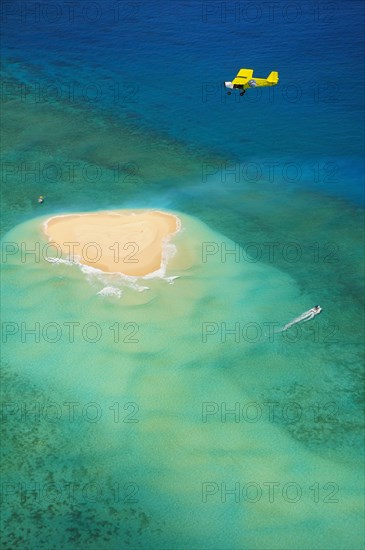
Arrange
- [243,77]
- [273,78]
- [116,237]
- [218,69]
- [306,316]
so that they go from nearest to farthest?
1. [306,316]
2. [116,237]
3. [243,77]
4. [273,78]
5. [218,69]

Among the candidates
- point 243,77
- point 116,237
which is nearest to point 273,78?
point 243,77

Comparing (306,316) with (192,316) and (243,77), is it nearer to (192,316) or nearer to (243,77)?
(192,316)

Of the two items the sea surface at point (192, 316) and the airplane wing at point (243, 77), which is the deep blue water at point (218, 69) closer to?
the sea surface at point (192, 316)

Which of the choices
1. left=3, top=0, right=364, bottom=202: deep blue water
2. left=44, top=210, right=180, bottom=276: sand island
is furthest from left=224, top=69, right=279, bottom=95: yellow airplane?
left=44, top=210, right=180, bottom=276: sand island

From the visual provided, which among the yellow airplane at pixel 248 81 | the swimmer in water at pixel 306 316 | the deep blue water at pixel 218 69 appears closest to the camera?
the swimmer in water at pixel 306 316

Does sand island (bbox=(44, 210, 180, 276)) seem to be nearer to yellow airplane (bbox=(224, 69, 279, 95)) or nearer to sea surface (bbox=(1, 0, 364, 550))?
sea surface (bbox=(1, 0, 364, 550))

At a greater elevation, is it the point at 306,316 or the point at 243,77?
the point at 243,77

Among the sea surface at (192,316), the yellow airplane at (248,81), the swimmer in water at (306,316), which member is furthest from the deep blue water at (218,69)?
the swimmer in water at (306,316)
